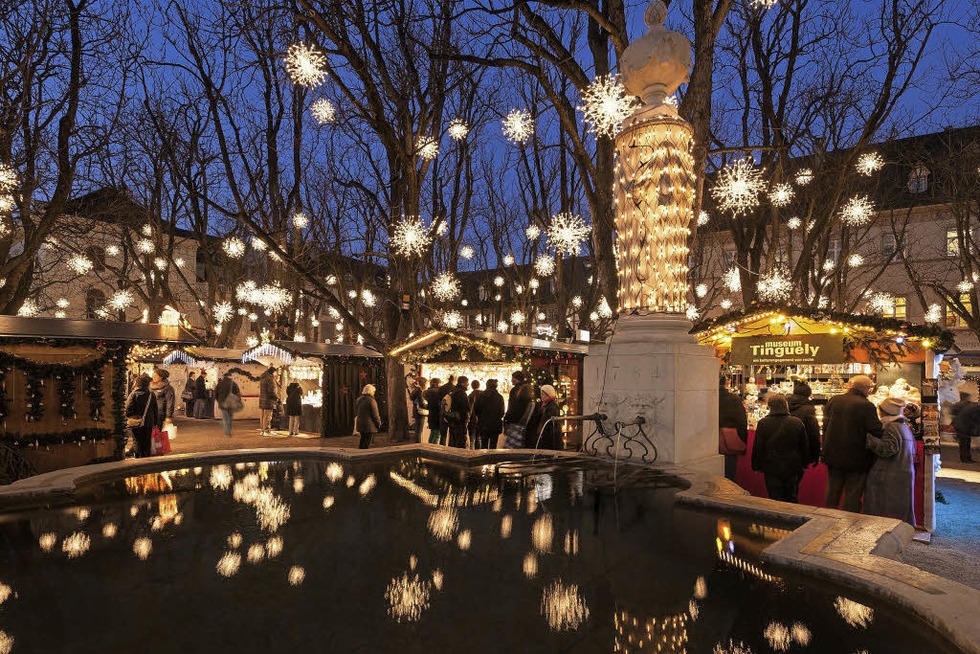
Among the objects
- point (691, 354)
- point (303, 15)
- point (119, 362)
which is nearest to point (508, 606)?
point (691, 354)

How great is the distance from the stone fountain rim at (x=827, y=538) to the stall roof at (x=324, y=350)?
10.7 m

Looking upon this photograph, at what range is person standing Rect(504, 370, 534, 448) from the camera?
10.1 meters

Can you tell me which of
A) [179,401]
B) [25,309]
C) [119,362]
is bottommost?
[179,401]

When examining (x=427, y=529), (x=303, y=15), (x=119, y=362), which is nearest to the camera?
(x=427, y=529)

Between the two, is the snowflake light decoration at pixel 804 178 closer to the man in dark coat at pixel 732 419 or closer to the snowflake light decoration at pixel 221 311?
the man in dark coat at pixel 732 419

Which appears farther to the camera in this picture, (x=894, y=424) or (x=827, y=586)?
(x=894, y=424)

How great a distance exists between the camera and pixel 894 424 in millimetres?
6988

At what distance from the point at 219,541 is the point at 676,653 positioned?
3334mm

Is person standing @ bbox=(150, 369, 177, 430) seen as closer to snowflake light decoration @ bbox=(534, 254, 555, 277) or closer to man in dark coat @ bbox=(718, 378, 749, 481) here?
man in dark coat @ bbox=(718, 378, 749, 481)

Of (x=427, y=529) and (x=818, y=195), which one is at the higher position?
(x=818, y=195)

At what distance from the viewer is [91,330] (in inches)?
440

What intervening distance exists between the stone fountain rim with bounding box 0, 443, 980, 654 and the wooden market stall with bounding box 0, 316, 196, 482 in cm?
506

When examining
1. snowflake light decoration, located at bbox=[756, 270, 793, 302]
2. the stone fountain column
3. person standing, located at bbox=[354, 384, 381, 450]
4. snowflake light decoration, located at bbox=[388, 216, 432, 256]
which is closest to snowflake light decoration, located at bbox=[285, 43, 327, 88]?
snowflake light decoration, located at bbox=[388, 216, 432, 256]

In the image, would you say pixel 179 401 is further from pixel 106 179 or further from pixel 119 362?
pixel 119 362
